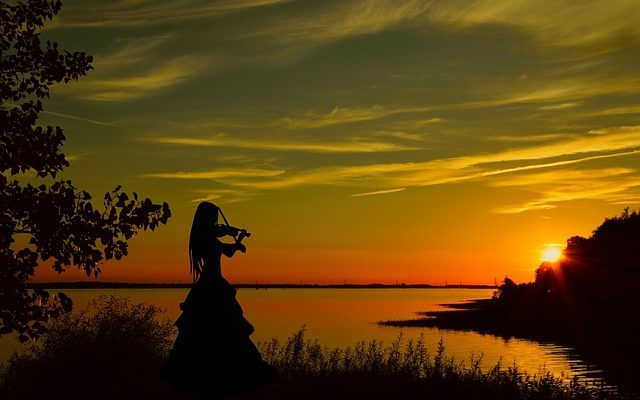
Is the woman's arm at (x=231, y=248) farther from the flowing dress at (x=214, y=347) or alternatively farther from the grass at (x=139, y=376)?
the grass at (x=139, y=376)

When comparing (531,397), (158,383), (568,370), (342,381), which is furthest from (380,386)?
(568,370)

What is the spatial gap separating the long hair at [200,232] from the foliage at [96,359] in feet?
43.9

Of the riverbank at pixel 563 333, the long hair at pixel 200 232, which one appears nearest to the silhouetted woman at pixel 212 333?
the long hair at pixel 200 232

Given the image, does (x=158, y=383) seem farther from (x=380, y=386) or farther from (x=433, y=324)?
(x=433, y=324)

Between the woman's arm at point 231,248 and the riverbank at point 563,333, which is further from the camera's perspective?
the riverbank at point 563,333

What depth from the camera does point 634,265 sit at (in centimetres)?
8331

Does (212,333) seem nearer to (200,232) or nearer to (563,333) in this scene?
(200,232)

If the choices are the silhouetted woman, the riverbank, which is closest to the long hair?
the silhouetted woman

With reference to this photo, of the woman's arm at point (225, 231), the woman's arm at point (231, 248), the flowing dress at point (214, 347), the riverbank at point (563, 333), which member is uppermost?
the woman's arm at point (225, 231)

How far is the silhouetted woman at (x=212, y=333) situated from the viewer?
10.5 metres

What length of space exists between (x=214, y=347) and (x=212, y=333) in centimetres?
19

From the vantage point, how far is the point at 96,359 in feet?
80.1

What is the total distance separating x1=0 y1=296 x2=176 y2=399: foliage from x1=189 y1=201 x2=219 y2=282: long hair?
13386 mm

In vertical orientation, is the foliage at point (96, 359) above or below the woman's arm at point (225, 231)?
below
